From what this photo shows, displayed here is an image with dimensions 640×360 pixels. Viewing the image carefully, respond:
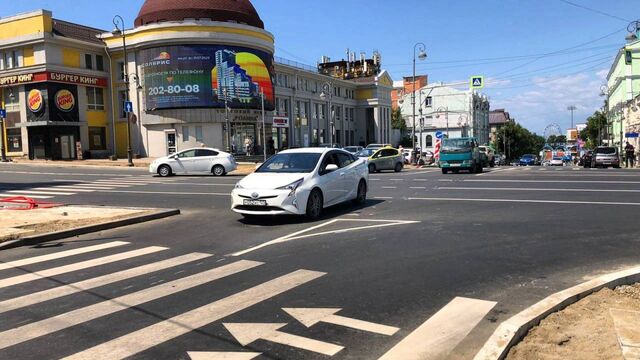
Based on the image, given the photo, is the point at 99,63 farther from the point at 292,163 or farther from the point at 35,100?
the point at 292,163

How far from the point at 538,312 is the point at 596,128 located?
4487 inches

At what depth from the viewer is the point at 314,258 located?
7.73m

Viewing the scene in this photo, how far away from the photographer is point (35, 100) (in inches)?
1721

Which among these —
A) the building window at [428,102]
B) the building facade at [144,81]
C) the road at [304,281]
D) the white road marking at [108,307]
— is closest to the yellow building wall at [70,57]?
the building facade at [144,81]

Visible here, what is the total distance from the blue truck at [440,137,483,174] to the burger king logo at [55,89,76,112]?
32506mm

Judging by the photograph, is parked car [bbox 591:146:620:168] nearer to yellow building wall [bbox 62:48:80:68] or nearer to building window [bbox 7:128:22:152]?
yellow building wall [bbox 62:48:80:68]

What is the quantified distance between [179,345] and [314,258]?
341 centimetres

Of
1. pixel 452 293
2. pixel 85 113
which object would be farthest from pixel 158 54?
pixel 452 293

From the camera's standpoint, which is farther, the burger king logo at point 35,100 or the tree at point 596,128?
the tree at point 596,128

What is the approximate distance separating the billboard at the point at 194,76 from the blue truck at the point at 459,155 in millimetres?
22537

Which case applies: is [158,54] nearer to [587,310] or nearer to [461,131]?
[587,310]

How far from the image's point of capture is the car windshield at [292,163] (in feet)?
39.3

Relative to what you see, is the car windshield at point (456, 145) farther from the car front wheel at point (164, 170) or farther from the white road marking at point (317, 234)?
the white road marking at point (317, 234)

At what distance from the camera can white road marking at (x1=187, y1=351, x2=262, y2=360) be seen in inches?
167
